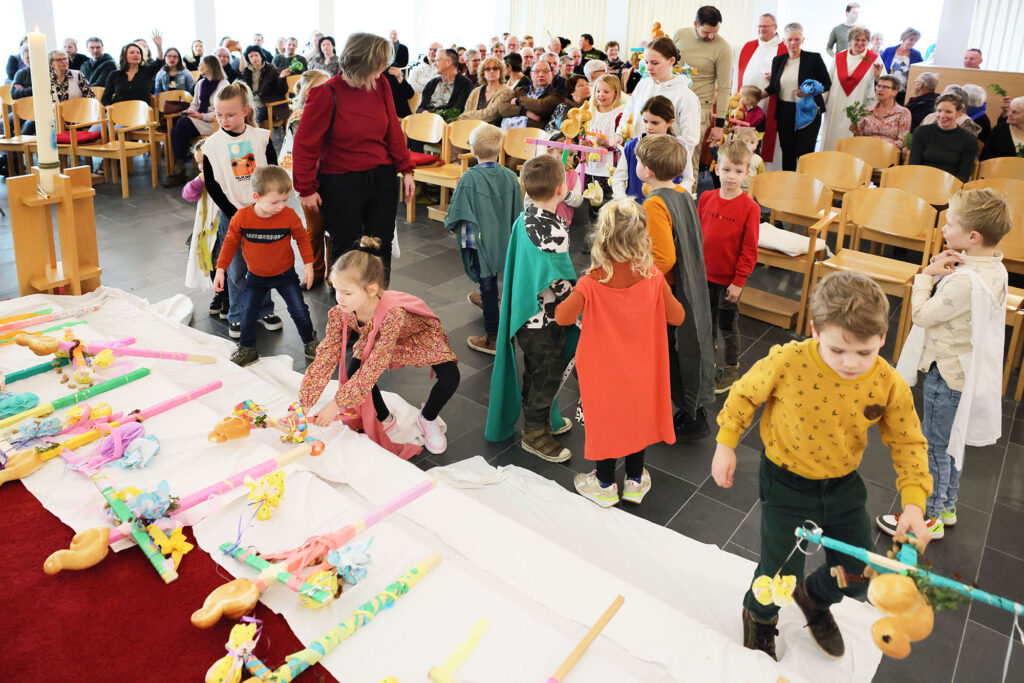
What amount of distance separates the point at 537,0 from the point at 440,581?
14.9m

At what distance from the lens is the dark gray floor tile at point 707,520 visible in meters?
2.77

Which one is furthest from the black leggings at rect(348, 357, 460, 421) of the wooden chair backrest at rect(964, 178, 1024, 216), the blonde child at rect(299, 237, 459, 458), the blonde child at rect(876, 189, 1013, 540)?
the wooden chair backrest at rect(964, 178, 1024, 216)

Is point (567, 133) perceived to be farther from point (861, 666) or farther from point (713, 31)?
point (861, 666)

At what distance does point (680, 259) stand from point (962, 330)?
101cm

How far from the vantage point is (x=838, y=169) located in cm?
566

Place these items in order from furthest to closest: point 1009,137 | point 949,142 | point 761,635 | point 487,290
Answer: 1. point 1009,137
2. point 949,142
3. point 487,290
4. point 761,635

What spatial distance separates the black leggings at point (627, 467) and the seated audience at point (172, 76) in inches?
318

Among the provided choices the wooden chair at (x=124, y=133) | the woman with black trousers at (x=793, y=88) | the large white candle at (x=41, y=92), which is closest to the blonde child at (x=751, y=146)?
the woman with black trousers at (x=793, y=88)

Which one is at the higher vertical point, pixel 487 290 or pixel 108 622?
pixel 487 290

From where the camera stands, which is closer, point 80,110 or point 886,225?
point 886,225

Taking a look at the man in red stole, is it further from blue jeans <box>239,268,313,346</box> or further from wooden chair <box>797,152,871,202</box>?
blue jeans <box>239,268,313,346</box>

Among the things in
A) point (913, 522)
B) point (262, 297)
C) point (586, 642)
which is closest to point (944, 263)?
point (913, 522)

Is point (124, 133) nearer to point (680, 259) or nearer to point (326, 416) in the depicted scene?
point (326, 416)

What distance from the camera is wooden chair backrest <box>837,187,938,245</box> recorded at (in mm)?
4438
